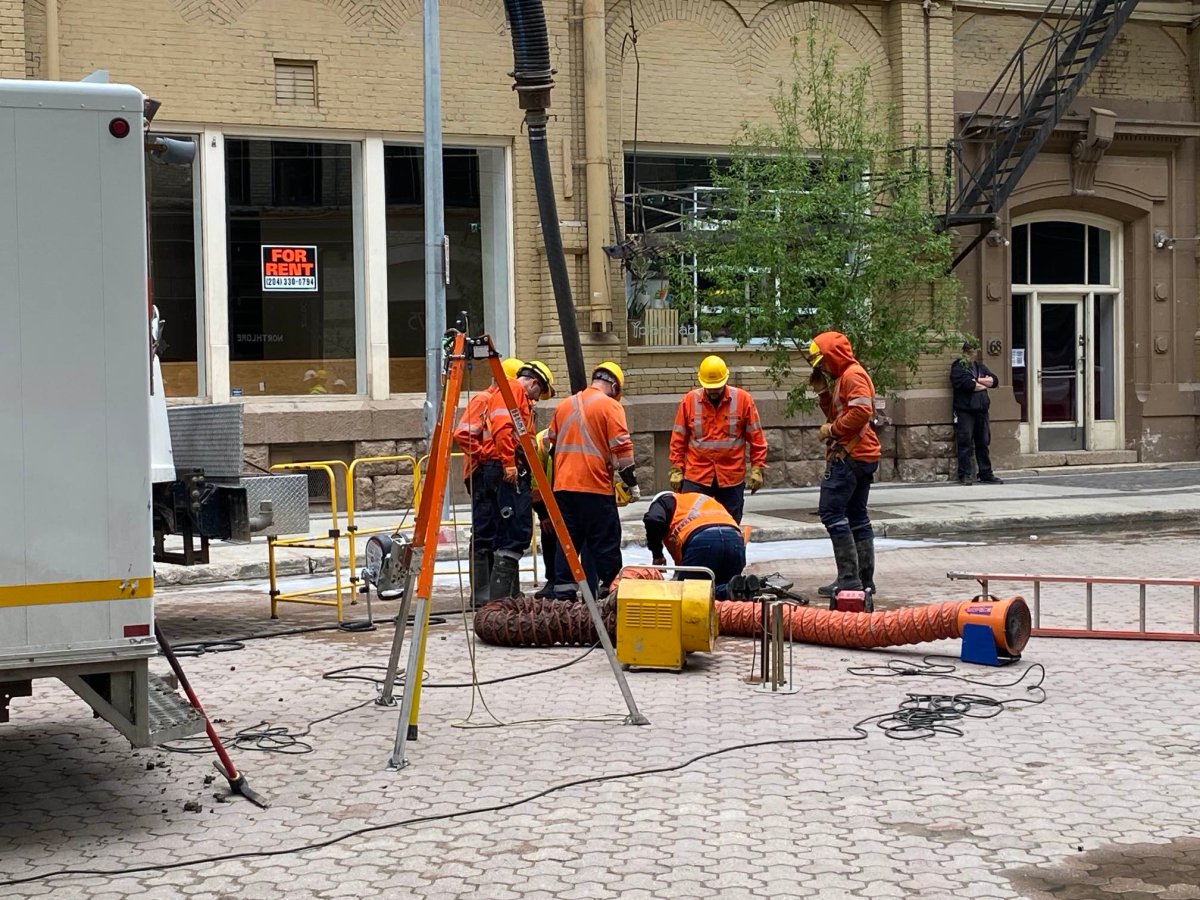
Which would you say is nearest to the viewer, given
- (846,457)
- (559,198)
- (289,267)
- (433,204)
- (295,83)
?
(846,457)

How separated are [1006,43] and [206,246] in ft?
38.7

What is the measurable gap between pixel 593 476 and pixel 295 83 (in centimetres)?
959

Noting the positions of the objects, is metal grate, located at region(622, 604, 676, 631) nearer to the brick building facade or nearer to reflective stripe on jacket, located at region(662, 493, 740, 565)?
reflective stripe on jacket, located at region(662, 493, 740, 565)

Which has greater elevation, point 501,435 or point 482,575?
point 501,435

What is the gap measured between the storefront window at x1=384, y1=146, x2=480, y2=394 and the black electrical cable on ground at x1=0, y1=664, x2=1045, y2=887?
11602mm

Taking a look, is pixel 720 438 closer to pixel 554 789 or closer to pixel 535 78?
pixel 535 78

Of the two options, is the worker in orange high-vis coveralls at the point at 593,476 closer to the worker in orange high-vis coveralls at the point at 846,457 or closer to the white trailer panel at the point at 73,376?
the worker in orange high-vis coveralls at the point at 846,457

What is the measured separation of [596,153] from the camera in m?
19.3

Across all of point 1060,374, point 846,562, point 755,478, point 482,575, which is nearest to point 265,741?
point 482,575

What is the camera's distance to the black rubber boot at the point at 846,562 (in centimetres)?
1106

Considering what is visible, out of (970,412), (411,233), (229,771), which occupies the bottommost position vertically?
(229,771)

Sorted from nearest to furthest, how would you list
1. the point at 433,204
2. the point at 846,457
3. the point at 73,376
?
the point at 73,376 < the point at 846,457 < the point at 433,204

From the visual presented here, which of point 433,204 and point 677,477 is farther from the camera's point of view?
point 433,204

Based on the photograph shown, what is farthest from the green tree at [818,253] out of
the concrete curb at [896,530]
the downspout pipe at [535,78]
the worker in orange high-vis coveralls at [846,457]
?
the worker in orange high-vis coveralls at [846,457]
